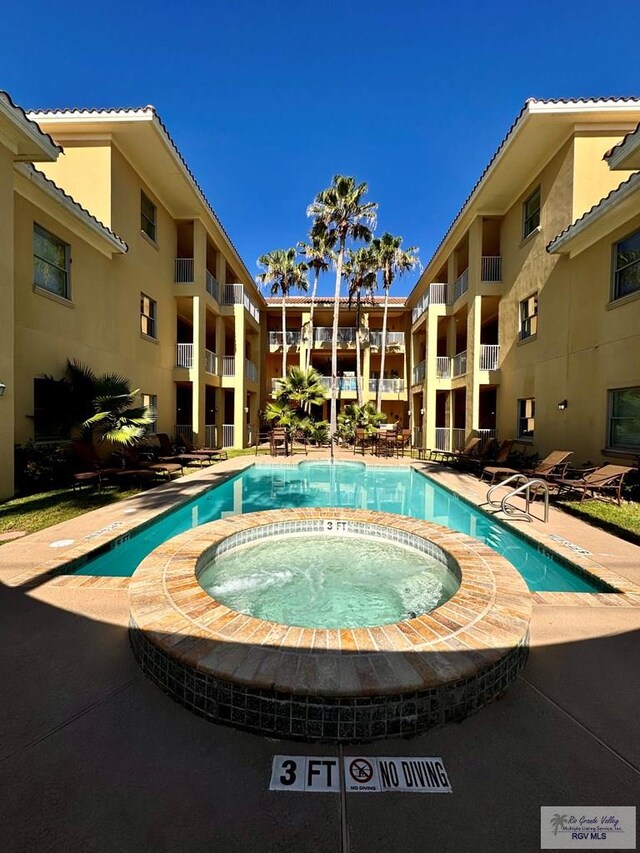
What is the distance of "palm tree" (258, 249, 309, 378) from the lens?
24312 millimetres

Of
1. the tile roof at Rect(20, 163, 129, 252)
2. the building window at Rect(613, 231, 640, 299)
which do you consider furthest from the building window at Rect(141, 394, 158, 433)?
the building window at Rect(613, 231, 640, 299)

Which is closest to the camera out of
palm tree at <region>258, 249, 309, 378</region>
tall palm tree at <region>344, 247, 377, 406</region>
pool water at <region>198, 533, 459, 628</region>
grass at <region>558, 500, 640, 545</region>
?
pool water at <region>198, 533, 459, 628</region>

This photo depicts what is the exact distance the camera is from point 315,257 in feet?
78.6

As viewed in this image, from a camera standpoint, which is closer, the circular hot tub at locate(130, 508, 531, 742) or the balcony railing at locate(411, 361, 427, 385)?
the circular hot tub at locate(130, 508, 531, 742)

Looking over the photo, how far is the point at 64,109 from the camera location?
11203mm

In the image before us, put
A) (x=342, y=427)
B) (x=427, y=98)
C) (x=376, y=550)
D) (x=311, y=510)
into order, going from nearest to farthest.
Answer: (x=376, y=550)
(x=311, y=510)
(x=427, y=98)
(x=342, y=427)

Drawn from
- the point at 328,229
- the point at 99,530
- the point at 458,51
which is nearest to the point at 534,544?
the point at 99,530

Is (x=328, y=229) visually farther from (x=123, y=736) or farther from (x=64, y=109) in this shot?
(x=123, y=736)

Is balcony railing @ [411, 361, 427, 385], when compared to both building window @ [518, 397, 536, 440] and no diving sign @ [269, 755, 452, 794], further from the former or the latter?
no diving sign @ [269, 755, 452, 794]

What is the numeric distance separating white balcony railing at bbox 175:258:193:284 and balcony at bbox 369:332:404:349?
1317cm

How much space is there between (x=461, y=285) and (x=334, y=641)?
18.3 m

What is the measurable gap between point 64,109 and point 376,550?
15.2 meters

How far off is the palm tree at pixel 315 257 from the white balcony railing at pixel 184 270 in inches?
310

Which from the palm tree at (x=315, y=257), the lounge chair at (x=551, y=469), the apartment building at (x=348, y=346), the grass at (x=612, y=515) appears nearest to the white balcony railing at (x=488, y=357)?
the lounge chair at (x=551, y=469)
